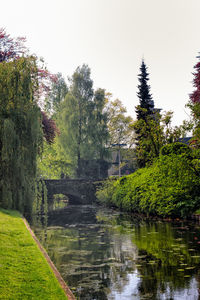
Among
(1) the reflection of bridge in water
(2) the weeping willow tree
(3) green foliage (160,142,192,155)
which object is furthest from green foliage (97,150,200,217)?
(1) the reflection of bridge in water

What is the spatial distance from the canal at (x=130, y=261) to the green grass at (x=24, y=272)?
0.94 metres

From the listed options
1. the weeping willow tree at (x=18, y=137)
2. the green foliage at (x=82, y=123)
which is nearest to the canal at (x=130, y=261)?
the weeping willow tree at (x=18, y=137)

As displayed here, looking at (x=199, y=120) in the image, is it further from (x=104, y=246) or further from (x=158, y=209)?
(x=104, y=246)

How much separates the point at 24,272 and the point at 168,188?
587 inches

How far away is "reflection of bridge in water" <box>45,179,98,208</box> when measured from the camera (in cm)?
3644

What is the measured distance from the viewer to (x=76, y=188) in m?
38.5

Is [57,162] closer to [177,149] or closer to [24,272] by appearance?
[177,149]

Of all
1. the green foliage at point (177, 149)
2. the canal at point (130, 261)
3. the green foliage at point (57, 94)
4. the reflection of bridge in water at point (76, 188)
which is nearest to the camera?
the canal at point (130, 261)

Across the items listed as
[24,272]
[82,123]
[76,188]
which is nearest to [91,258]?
[24,272]

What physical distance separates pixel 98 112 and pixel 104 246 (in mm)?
38460

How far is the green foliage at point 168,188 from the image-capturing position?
63.7 feet

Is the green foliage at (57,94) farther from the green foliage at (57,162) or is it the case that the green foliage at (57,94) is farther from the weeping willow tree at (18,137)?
the weeping willow tree at (18,137)

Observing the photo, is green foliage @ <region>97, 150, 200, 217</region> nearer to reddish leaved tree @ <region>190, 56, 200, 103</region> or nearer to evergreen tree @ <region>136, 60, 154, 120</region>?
reddish leaved tree @ <region>190, 56, 200, 103</region>

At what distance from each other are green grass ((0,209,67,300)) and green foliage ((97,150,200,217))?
36.6 ft
